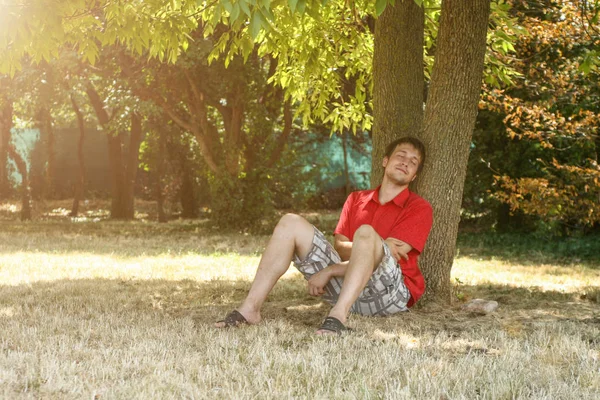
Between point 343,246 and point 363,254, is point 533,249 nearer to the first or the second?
point 343,246

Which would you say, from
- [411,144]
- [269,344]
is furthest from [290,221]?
[411,144]

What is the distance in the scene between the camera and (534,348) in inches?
183

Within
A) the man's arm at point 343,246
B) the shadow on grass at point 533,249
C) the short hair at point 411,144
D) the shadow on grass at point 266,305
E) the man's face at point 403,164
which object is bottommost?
the shadow on grass at point 266,305

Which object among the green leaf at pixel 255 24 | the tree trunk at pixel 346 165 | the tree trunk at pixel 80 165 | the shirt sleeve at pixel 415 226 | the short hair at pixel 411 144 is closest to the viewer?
the green leaf at pixel 255 24

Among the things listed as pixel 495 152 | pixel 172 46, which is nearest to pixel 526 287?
pixel 172 46

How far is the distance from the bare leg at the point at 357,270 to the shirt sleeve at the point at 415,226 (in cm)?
47

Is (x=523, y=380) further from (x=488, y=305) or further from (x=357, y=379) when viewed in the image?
(x=488, y=305)

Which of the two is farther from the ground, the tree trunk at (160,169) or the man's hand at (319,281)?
the tree trunk at (160,169)

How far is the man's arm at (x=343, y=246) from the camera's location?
5605 millimetres

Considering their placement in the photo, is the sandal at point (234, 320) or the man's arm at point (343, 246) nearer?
the sandal at point (234, 320)

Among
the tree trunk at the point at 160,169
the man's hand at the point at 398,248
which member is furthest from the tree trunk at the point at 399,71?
the tree trunk at the point at 160,169

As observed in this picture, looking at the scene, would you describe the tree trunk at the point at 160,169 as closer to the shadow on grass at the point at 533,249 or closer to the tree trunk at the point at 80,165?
the tree trunk at the point at 80,165

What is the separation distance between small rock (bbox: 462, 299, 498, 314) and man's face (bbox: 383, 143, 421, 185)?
1.28m

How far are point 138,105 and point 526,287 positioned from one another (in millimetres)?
Answer: 8511
